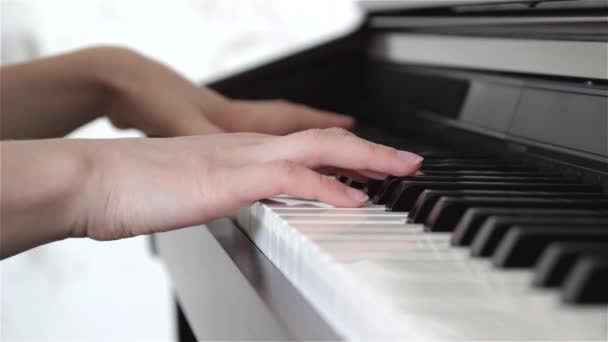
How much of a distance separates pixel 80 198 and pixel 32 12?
67.4 inches

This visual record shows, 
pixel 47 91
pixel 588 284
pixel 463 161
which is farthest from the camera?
pixel 47 91

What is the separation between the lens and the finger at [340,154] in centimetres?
71

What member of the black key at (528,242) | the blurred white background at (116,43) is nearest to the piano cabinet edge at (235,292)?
the black key at (528,242)

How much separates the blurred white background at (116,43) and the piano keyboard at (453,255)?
→ 1.62m

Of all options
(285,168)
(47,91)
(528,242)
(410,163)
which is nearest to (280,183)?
(285,168)

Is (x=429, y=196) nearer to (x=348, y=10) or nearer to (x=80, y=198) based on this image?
(x=80, y=198)

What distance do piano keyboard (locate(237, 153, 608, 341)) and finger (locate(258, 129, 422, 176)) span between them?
18 mm

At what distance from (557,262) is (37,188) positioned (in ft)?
1.38

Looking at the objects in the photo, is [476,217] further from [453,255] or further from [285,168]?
[285,168]

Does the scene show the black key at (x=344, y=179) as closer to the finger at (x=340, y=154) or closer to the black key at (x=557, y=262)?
the finger at (x=340, y=154)

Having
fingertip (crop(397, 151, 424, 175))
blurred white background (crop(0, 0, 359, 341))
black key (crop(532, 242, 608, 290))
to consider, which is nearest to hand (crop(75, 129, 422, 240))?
fingertip (crop(397, 151, 424, 175))

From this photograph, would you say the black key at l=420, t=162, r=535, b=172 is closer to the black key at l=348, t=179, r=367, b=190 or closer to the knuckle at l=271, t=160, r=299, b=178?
the black key at l=348, t=179, r=367, b=190

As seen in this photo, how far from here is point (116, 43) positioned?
2.28m

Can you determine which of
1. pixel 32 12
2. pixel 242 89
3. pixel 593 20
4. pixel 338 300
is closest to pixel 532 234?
pixel 338 300
